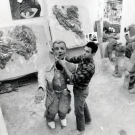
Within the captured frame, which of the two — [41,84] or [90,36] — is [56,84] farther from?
[90,36]

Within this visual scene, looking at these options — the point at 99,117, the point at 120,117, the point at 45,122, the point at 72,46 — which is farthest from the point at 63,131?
the point at 72,46

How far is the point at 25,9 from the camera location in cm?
324

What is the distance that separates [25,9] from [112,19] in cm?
278

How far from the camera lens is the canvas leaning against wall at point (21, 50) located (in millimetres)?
3129

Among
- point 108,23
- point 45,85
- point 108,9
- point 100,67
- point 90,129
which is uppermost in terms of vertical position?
point 108,9

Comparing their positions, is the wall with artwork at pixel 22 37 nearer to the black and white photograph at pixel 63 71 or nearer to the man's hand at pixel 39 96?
the black and white photograph at pixel 63 71

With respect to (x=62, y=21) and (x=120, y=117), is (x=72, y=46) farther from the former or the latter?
(x=120, y=117)

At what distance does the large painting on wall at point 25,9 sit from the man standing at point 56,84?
1.86 metres

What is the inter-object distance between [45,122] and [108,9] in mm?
3788

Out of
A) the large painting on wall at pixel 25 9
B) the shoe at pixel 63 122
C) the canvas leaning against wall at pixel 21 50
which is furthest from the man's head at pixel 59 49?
the large painting on wall at pixel 25 9

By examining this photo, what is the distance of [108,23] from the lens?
469 centimetres

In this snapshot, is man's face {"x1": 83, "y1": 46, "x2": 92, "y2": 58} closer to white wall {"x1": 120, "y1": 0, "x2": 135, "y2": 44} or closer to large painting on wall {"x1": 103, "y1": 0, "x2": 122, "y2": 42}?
large painting on wall {"x1": 103, "y1": 0, "x2": 122, "y2": 42}

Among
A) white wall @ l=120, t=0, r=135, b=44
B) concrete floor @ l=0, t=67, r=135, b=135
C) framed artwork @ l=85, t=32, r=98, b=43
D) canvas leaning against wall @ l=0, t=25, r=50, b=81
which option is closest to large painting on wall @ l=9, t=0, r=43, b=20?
canvas leaning against wall @ l=0, t=25, r=50, b=81

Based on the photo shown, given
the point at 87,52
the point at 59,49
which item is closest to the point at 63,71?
the point at 59,49
